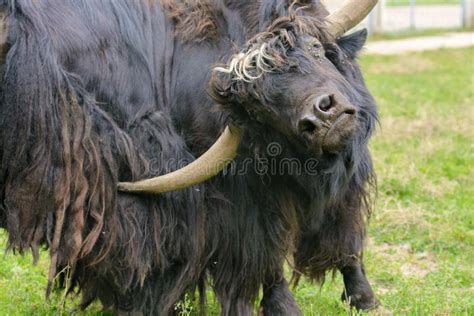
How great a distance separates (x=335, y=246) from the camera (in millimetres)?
5234

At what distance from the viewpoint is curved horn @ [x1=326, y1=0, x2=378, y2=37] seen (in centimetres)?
475

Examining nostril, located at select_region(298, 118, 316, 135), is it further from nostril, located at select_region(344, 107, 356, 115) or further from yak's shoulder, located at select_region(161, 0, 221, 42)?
Answer: yak's shoulder, located at select_region(161, 0, 221, 42)

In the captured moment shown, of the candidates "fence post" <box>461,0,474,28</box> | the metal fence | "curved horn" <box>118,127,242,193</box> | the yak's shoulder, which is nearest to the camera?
"curved horn" <box>118,127,242,193</box>

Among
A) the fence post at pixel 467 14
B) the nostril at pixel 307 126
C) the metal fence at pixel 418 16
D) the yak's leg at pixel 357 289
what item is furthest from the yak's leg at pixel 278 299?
the fence post at pixel 467 14

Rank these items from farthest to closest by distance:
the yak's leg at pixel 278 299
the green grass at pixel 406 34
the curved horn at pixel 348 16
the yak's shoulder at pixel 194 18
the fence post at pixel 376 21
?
the fence post at pixel 376 21
the green grass at pixel 406 34
the yak's leg at pixel 278 299
the yak's shoulder at pixel 194 18
the curved horn at pixel 348 16

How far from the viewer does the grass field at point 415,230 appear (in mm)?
5609

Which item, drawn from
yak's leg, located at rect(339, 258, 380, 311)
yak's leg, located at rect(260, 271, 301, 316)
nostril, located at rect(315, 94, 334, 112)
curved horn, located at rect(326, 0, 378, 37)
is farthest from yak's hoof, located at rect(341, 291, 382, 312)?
nostril, located at rect(315, 94, 334, 112)

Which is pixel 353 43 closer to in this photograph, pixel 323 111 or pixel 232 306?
pixel 323 111

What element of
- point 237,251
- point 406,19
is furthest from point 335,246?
point 406,19

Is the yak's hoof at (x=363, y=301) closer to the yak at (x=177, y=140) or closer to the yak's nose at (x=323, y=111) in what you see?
the yak at (x=177, y=140)

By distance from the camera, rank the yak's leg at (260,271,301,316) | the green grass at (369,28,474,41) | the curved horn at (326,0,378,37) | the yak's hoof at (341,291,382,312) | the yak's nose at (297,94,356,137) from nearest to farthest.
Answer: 1. the yak's nose at (297,94,356,137)
2. the curved horn at (326,0,378,37)
3. the yak's leg at (260,271,301,316)
4. the yak's hoof at (341,291,382,312)
5. the green grass at (369,28,474,41)

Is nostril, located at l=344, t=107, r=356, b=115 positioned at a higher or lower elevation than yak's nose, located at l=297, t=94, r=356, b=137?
lower

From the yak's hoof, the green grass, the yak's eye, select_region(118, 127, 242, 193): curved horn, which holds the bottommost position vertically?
the green grass

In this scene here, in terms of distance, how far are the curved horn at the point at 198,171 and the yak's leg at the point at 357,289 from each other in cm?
134
